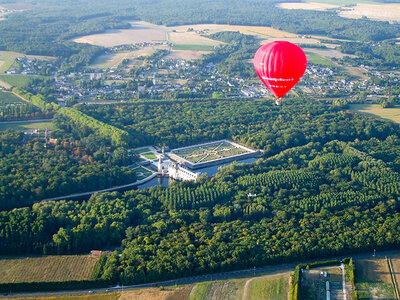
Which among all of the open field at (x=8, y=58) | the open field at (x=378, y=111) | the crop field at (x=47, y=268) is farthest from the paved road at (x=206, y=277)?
the open field at (x=8, y=58)

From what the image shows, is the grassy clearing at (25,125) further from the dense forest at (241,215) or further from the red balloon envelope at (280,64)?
the red balloon envelope at (280,64)

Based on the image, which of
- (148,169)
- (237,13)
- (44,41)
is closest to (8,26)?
(44,41)

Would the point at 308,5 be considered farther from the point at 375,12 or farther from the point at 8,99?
the point at 8,99

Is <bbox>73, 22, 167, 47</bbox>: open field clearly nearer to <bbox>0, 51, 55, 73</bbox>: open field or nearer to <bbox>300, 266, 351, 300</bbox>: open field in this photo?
<bbox>0, 51, 55, 73</bbox>: open field

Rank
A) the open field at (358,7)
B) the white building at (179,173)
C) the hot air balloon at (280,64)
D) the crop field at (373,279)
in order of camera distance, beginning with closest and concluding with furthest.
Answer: the crop field at (373,279)
the hot air balloon at (280,64)
the white building at (179,173)
the open field at (358,7)

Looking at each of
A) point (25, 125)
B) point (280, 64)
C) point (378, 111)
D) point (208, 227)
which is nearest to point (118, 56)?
point (25, 125)

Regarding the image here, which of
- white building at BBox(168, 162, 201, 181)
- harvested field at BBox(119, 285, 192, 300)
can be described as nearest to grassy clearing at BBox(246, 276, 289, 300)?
harvested field at BBox(119, 285, 192, 300)
